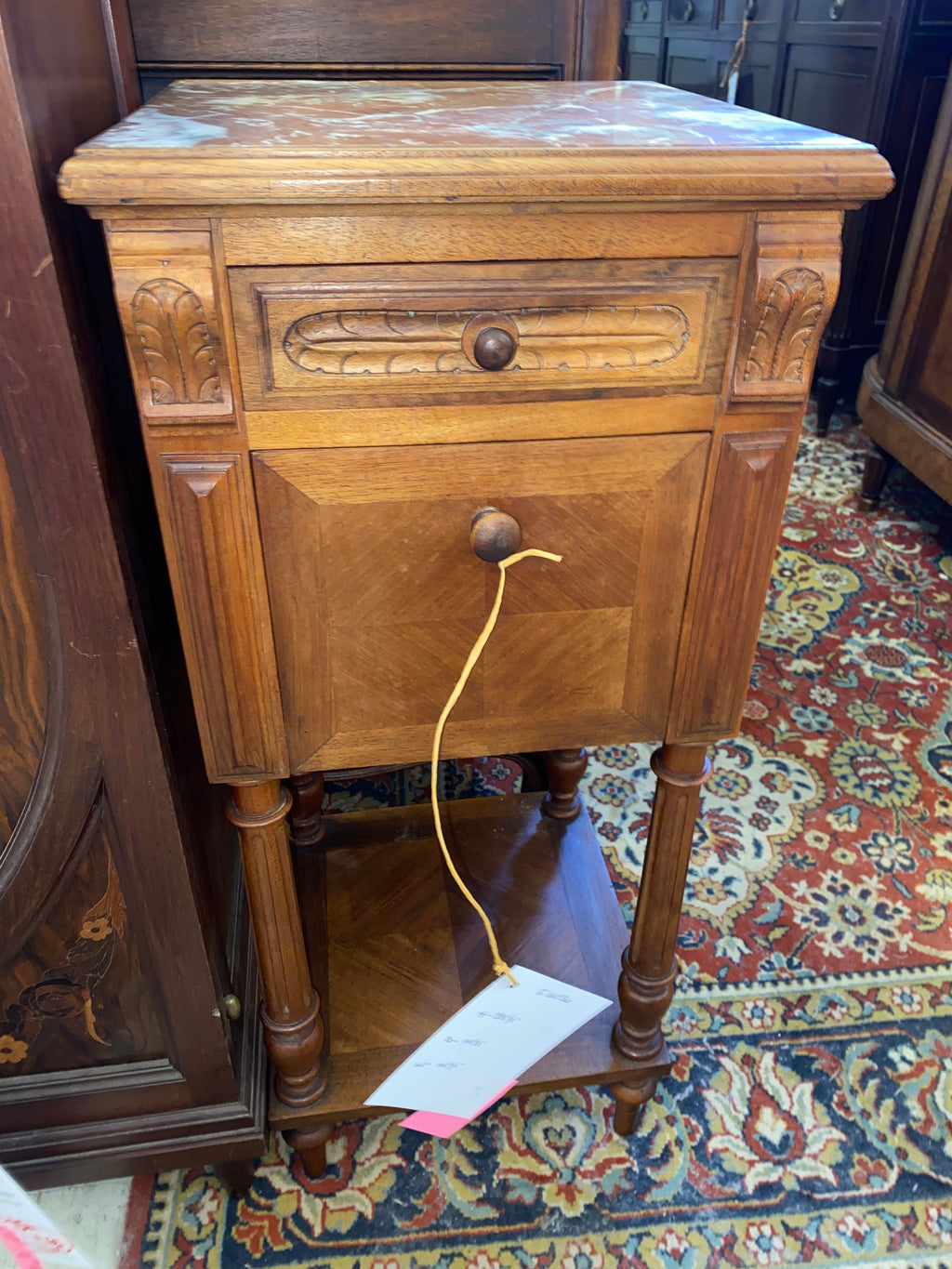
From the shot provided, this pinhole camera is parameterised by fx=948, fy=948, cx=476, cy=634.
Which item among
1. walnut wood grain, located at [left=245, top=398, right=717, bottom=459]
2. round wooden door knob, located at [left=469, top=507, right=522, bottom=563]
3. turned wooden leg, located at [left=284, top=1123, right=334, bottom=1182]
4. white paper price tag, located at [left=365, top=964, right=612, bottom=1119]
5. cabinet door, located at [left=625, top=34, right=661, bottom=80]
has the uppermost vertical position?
walnut wood grain, located at [left=245, top=398, right=717, bottom=459]

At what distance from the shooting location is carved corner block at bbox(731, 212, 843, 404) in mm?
522

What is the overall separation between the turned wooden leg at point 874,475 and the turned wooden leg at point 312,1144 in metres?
1.68

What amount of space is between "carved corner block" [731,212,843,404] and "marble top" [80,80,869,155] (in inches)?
1.7

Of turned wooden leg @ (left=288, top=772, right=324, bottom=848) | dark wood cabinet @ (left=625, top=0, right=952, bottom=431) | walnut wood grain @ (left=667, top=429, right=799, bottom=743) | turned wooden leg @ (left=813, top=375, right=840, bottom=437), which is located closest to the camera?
walnut wood grain @ (left=667, top=429, right=799, bottom=743)

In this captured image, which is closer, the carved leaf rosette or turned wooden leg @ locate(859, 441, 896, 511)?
the carved leaf rosette

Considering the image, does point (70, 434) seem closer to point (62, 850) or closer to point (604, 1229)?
point (62, 850)

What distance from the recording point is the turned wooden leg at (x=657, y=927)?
2.41 ft

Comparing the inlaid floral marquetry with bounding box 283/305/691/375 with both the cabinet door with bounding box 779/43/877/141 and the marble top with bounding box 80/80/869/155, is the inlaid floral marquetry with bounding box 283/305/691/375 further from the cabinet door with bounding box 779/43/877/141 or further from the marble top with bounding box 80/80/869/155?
the cabinet door with bounding box 779/43/877/141

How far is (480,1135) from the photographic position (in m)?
0.92

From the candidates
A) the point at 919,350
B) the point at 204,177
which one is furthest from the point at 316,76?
the point at 919,350

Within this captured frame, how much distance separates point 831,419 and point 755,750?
4.42 feet

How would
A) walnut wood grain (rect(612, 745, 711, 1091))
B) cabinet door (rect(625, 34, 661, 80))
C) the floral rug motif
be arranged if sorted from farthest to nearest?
cabinet door (rect(625, 34, 661, 80)) < the floral rug motif < walnut wood grain (rect(612, 745, 711, 1091))

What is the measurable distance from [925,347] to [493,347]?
152 cm

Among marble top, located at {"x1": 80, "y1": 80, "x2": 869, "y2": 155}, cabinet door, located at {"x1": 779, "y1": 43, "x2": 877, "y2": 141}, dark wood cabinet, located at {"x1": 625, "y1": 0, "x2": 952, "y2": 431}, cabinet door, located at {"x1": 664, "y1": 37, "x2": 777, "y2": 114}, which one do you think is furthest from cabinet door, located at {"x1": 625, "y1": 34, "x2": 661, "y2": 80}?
marble top, located at {"x1": 80, "y1": 80, "x2": 869, "y2": 155}
